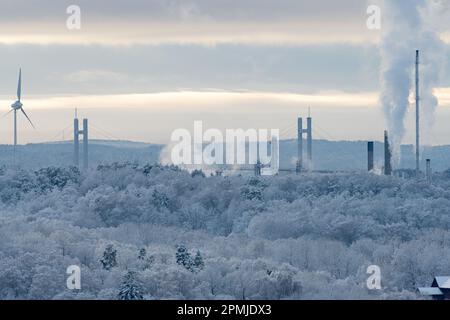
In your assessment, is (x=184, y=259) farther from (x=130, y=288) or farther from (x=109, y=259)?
(x=130, y=288)

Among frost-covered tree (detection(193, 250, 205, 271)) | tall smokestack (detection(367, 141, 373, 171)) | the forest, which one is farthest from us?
tall smokestack (detection(367, 141, 373, 171))

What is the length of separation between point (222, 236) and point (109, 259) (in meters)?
48.6

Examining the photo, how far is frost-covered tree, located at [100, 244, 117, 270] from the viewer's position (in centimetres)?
11008

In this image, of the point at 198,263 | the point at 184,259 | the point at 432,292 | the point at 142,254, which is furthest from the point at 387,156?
the point at 432,292

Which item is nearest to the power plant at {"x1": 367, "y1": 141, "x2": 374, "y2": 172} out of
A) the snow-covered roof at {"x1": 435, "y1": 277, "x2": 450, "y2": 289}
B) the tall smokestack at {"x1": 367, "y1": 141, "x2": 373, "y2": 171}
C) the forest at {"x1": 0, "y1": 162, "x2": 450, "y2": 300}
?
the tall smokestack at {"x1": 367, "y1": 141, "x2": 373, "y2": 171}

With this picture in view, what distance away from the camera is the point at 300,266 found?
407 ft

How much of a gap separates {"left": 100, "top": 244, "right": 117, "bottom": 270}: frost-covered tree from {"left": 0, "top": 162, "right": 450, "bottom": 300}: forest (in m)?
0.17

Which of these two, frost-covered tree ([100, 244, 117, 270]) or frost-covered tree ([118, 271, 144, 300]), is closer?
frost-covered tree ([118, 271, 144, 300])

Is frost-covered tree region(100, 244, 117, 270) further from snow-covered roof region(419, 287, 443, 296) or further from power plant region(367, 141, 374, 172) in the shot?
power plant region(367, 141, 374, 172)

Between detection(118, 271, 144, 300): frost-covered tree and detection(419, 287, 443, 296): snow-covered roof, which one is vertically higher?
detection(419, 287, 443, 296): snow-covered roof

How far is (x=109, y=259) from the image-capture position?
111500 mm
